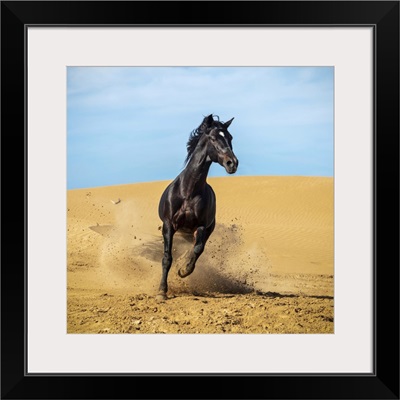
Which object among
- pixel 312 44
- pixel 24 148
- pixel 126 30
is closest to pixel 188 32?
pixel 126 30

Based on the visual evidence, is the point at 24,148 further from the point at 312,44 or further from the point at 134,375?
the point at 312,44

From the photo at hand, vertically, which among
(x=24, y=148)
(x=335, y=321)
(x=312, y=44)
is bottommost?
(x=335, y=321)

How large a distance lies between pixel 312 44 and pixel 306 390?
12.6 ft

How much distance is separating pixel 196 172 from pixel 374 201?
403cm

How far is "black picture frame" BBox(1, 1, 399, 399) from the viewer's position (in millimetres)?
6551

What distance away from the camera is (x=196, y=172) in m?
10.2

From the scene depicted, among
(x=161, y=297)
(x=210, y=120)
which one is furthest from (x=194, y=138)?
(x=161, y=297)

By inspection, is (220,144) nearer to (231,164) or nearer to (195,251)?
(231,164)

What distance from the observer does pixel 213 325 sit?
8.34 meters

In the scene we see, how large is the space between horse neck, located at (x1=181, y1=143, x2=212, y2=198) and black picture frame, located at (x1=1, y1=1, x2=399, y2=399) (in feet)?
11.8

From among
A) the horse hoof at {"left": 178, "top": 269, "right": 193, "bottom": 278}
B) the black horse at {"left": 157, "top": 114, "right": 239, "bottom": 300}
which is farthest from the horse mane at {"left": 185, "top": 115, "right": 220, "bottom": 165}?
the horse hoof at {"left": 178, "top": 269, "right": 193, "bottom": 278}

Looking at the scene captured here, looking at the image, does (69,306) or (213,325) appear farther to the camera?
(69,306)

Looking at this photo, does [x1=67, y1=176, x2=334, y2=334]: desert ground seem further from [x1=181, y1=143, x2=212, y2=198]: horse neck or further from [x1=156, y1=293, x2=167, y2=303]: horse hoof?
[x1=181, y1=143, x2=212, y2=198]: horse neck

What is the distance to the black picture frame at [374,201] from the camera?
6551mm
